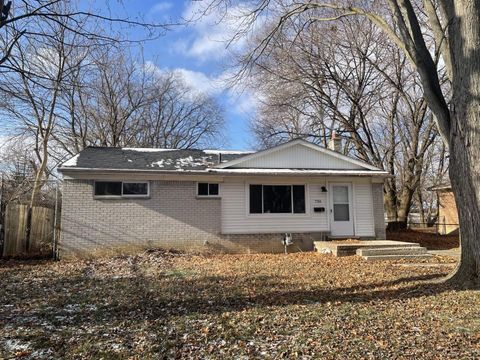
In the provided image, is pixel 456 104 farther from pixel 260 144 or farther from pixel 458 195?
pixel 260 144

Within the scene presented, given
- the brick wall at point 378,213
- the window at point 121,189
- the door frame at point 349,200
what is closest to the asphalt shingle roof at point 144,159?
the window at point 121,189

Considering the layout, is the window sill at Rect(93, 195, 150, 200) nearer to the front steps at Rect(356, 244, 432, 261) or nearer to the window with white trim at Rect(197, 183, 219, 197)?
the window with white trim at Rect(197, 183, 219, 197)

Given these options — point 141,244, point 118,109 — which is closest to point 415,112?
point 141,244

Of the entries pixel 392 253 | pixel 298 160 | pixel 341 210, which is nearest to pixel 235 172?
pixel 298 160

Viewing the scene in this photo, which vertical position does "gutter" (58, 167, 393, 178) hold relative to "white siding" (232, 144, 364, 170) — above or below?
below

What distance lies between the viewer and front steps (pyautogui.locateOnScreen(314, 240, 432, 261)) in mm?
11109

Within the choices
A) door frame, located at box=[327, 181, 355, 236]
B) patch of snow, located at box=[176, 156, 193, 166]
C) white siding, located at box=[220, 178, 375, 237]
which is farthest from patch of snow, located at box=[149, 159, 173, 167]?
door frame, located at box=[327, 181, 355, 236]

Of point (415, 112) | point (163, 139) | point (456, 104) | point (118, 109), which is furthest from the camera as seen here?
point (163, 139)

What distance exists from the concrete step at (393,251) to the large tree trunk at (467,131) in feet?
14.1

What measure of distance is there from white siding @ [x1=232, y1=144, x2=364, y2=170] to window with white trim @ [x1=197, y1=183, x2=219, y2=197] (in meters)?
1.32

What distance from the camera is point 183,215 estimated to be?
40.4 feet

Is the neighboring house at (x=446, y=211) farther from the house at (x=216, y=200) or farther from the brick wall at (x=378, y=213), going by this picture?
the house at (x=216, y=200)

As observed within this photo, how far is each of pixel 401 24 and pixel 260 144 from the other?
18936 mm

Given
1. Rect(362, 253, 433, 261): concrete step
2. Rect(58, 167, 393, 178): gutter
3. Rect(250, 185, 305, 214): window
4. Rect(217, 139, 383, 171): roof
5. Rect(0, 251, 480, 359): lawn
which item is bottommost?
Rect(0, 251, 480, 359): lawn
